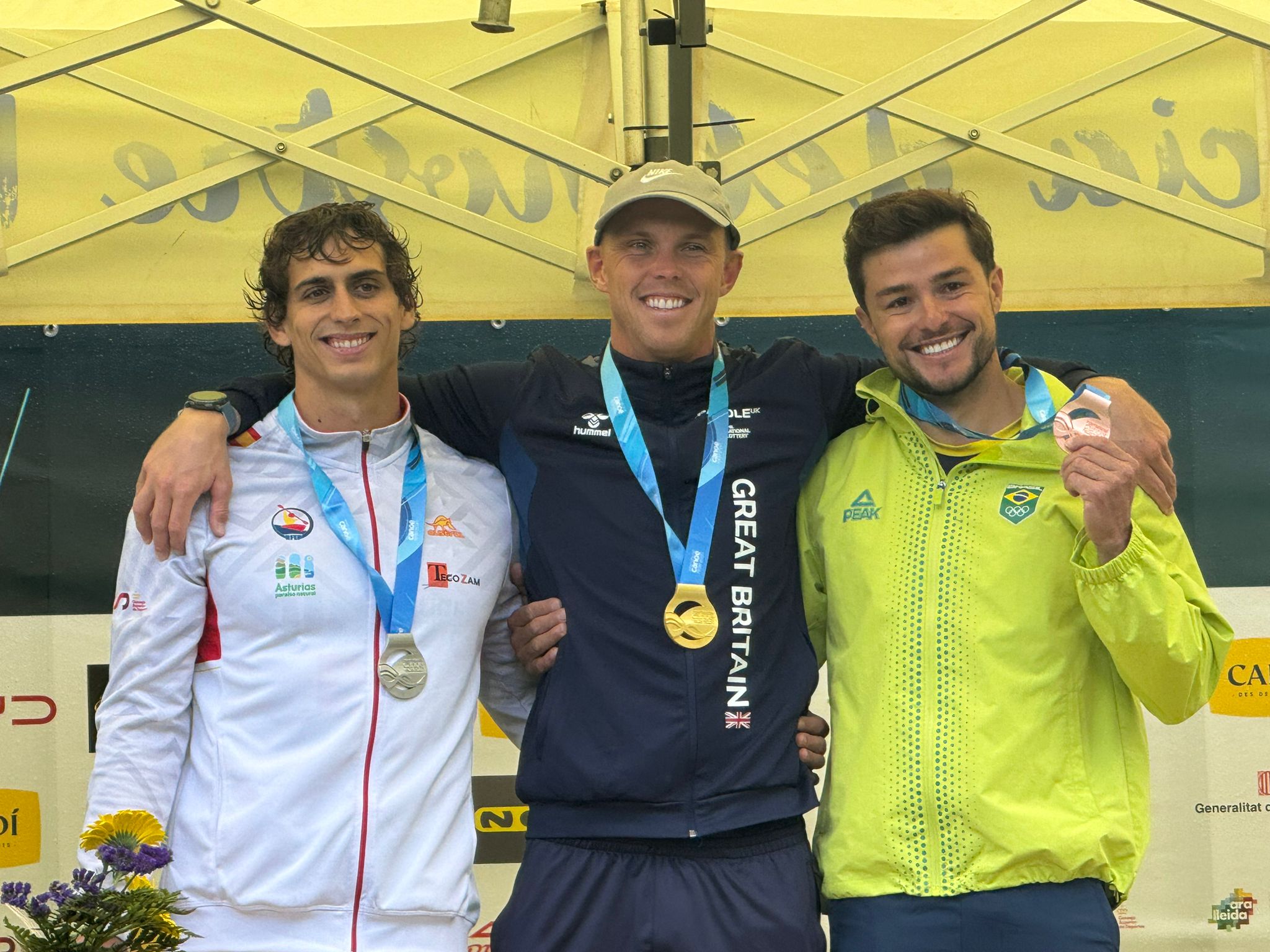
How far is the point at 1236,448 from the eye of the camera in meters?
3.39

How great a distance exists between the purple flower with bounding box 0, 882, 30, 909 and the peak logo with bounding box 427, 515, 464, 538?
867 millimetres

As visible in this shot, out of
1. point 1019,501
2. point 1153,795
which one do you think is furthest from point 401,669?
point 1153,795

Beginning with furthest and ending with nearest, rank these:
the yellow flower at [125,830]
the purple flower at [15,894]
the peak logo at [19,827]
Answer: the peak logo at [19,827] → the yellow flower at [125,830] → the purple flower at [15,894]

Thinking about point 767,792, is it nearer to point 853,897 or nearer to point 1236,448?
point 853,897

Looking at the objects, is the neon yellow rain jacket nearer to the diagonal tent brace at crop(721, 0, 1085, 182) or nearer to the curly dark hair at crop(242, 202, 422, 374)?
the curly dark hair at crop(242, 202, 422, 374)

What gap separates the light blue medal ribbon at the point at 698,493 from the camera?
2.15m

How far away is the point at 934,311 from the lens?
88.9 inches

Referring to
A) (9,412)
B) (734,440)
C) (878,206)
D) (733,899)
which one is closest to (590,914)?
(733,899)

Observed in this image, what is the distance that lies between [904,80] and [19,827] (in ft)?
8.20

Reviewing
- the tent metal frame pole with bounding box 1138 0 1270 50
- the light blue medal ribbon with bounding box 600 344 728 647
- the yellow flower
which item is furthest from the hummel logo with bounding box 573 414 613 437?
the tent metal frame pole with bounding box 1138 0 1270 50

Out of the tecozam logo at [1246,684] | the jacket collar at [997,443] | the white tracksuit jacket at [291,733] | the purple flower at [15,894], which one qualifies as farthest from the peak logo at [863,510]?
the tecozam logo at [1246,684]

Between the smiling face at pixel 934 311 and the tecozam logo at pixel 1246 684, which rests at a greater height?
the smiling face at pixel 934 311

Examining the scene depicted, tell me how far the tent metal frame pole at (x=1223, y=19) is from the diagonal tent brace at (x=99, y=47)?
206cm

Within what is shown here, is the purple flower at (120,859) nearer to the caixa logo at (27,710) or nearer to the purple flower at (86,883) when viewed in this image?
the purple flower at (86,883)
